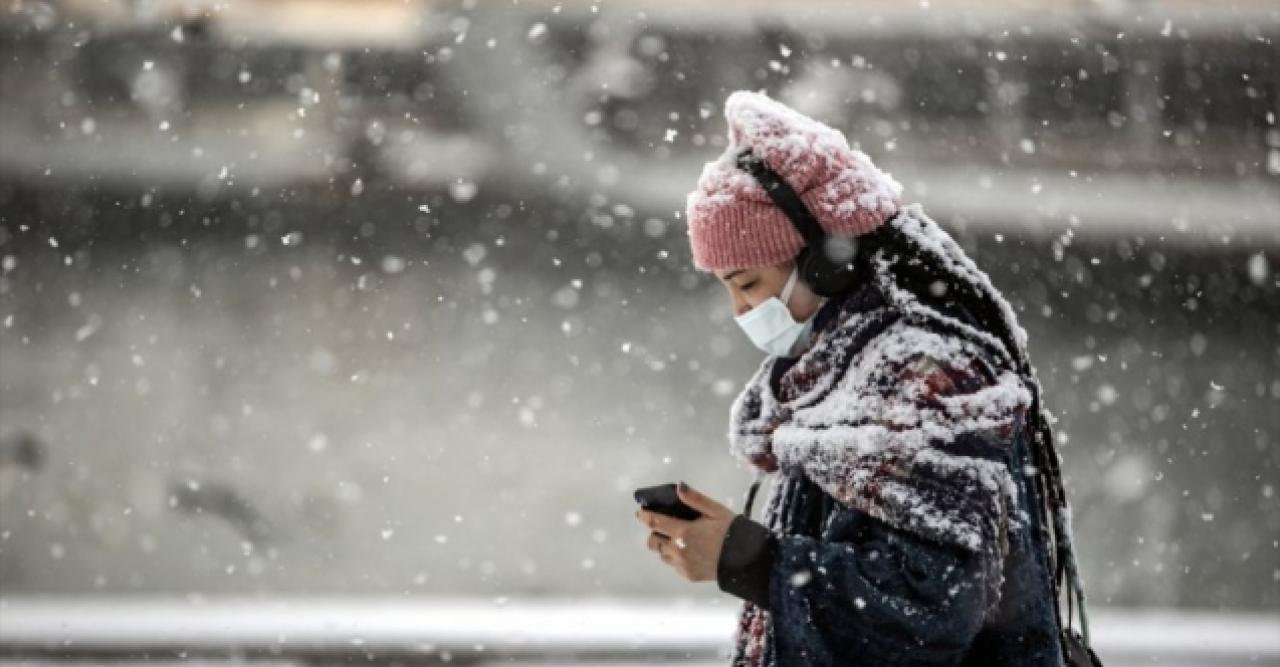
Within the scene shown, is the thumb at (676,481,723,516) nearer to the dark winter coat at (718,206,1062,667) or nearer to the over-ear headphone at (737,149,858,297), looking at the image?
the dark winter coat at (718,206,1062,667)

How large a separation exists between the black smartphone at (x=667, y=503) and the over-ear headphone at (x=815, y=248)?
374 mm

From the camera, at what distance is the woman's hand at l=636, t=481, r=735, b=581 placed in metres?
1.64

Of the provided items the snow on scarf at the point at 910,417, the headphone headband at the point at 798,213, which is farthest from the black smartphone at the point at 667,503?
the headphone headband at the point at 798,213

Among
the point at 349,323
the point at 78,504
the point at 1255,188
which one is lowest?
the point at 78,504

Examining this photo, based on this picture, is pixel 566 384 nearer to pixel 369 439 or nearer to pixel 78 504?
pixel 369 439

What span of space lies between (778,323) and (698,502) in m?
0.32

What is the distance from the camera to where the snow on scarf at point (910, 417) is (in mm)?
1505

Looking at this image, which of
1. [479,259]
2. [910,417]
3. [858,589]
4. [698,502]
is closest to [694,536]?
[698,502]

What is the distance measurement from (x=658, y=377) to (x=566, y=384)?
18.4 inches

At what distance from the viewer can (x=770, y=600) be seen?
62.9 inches

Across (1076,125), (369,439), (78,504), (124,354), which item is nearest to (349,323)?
(369,439)

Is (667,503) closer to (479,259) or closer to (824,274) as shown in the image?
(824,274)

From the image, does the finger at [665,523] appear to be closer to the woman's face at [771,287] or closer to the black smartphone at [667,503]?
the black smartphone at [667,503]

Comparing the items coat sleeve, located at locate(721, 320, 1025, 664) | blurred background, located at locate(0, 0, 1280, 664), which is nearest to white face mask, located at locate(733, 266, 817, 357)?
coat sleeve, located at locate(721, 320, 1025, 664)
